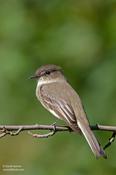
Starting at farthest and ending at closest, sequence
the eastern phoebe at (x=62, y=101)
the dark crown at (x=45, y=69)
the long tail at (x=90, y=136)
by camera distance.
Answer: the dark crown at (x=45, y=69) → the eastern phoebe at (x=62, y=101) → the long tail at (x=90, y=136)

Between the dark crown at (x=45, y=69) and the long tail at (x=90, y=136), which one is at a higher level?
the dark crown at (x=45, y=69)

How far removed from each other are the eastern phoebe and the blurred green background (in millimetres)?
563

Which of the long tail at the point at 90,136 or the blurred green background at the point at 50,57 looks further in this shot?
the blurred green background at the point at 50,57

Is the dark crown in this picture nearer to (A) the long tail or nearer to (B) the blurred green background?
(B) the blurred green background

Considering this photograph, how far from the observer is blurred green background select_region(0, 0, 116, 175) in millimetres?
8906

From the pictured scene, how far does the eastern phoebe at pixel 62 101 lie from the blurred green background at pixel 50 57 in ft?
1.85

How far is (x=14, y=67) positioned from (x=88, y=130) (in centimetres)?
240

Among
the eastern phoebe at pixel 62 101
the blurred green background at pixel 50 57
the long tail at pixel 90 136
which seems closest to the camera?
the long tail at pixel 90 136

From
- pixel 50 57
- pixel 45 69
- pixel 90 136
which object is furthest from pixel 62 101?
pixel 50 57

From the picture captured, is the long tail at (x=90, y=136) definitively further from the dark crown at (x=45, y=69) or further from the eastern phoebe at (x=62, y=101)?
the dark crown at (x=45, y=69)

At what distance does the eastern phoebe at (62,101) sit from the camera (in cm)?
711

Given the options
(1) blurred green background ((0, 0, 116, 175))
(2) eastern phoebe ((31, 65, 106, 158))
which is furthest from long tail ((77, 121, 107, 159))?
(1) blurred green background ((0, 0, 116, 175))

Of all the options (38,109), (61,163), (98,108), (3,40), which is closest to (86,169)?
(61,163)

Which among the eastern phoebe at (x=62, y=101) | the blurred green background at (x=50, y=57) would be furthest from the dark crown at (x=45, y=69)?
the blurred green background at (x=50, y=57)
